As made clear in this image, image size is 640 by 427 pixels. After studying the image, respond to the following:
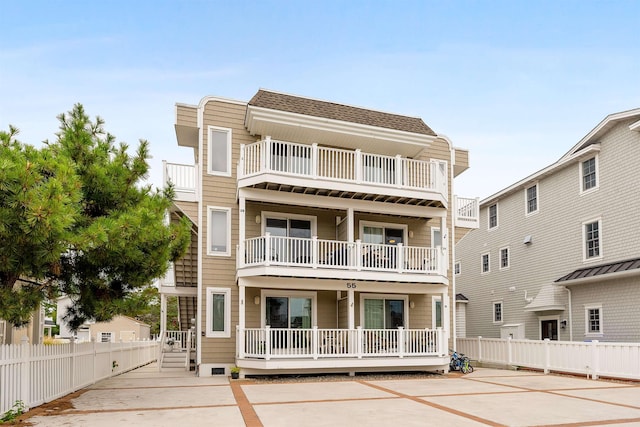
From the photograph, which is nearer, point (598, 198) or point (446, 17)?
point (446, 17)

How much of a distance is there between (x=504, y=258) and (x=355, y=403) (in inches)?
720

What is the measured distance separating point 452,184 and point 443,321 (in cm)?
507

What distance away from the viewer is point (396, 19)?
59.0 ft

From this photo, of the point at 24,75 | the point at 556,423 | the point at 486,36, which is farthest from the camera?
the point at 486,36

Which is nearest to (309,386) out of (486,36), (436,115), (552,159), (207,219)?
(207,219)

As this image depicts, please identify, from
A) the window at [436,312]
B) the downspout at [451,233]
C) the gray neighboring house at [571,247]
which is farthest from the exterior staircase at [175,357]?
the gray neighboring house at [571,247]

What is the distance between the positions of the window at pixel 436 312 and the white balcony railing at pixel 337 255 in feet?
6.63

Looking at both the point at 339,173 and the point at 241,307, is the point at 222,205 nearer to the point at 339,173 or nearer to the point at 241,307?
the point at 241,307

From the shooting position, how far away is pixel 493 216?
92.4 feet

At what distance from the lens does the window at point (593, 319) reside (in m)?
20.2

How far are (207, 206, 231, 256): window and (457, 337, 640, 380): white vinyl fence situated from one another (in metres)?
10.4

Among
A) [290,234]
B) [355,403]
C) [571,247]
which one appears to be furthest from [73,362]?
[571,247]

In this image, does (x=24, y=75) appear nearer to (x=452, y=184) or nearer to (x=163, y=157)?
(x=163, y=157)

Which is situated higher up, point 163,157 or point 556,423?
point 163,157
